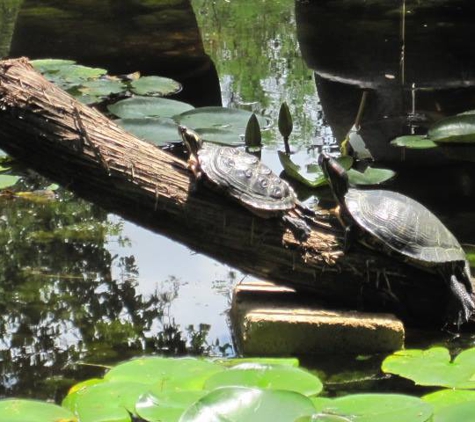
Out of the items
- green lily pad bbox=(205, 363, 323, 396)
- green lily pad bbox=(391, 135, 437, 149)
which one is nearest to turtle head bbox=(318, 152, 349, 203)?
green lily pad bbox=(205, 363, 323, 396)

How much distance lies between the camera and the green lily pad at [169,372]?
2.10 m

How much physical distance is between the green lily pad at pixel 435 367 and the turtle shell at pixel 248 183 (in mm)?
519

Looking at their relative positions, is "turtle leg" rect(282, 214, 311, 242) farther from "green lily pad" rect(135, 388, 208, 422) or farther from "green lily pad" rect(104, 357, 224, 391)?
"green lily pad" rect(135, 388, 208, 422)

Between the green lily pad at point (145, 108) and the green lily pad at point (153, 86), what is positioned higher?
the green lily pad at point (153, 86)

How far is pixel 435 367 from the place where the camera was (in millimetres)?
2311

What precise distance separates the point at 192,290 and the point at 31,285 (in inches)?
18.9

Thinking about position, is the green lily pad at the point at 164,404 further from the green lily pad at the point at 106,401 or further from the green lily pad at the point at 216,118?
the green lily pad at the point at 216,118

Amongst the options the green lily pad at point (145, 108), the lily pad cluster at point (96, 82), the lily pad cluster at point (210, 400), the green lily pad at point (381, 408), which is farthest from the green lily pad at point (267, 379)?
the lily pad cluster at point (96, 82)

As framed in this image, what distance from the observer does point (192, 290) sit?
3053mm

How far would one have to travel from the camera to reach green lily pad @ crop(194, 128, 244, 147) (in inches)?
167

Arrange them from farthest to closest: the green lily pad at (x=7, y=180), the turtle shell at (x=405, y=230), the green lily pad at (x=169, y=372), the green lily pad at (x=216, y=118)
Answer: the green lily pad at (x=216, y=118), the green lily pad at (x=7, y=180), the turtle shell at (x=405, y=230), the green lily pad at (x=169, y=372)

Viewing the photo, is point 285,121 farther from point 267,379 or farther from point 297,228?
point 267,379

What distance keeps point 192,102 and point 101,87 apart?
1.76ft

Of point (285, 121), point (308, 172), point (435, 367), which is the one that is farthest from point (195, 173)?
point (285, 121)
